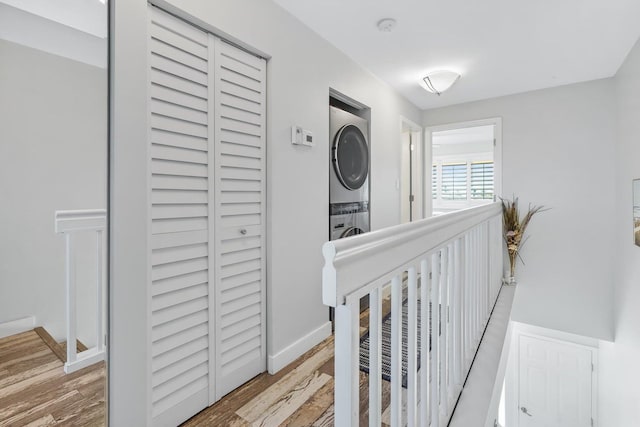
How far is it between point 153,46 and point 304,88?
99cm

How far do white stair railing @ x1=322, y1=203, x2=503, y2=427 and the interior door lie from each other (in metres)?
2.98

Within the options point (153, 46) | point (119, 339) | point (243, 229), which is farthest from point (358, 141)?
point (119, 339)

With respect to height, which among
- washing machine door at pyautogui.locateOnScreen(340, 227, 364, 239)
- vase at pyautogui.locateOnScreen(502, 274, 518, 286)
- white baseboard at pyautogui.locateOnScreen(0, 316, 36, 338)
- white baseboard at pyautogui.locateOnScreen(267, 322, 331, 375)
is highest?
washing machine door at pyautogui.locateOnScreen(340, 227, 364, 239)

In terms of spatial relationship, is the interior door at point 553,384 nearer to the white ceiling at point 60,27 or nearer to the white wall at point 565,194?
the white wall at point 565,194

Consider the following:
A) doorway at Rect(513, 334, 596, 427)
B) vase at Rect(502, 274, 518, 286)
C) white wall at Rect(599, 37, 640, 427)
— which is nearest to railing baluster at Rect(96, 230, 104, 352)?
white wall at Rect(599, 37, 640, 427)

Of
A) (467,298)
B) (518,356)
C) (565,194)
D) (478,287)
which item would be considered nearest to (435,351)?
(467,298)

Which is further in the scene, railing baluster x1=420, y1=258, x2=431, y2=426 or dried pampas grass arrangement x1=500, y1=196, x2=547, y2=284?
dried pampas grass arrangement x1=500, y1=196, x2=547, y2=284

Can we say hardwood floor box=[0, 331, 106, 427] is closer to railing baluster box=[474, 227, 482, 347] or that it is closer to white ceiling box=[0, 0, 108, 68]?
white ceiling box=[0, 0, 108, 68]

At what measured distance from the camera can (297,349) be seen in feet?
6.61

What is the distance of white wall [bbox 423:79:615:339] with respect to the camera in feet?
10.0

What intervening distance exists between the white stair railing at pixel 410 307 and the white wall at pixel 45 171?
1.02 meters

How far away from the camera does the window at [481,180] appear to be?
6793 mm

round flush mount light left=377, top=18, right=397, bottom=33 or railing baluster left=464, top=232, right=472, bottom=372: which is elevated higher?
round flush mount light left=377, top=18, right=397, bottom=33

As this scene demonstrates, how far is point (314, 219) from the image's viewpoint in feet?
7.14
